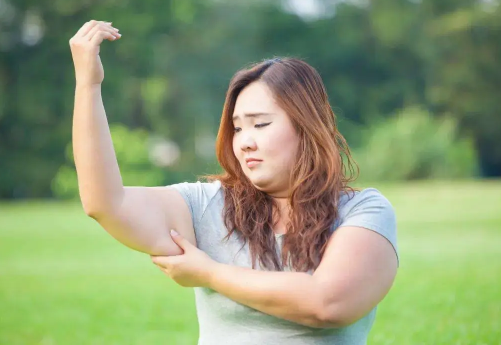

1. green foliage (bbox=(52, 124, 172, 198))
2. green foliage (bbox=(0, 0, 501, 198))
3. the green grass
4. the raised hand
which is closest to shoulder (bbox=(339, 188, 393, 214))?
the raised hand

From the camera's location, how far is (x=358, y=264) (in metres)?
2.06

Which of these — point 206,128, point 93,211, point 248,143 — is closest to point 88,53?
point 93,211

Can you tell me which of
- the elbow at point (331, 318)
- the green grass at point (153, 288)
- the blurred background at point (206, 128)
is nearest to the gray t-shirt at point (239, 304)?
the elbow at point (331, 318)

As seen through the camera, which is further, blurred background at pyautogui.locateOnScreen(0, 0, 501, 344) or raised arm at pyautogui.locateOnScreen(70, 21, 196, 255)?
blurred background at pyautogui.locateOnScreen(0, 0, 501, 344)

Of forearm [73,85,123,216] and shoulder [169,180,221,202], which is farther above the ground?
forearm [73,85,123,216]

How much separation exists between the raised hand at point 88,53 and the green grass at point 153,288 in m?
3.44

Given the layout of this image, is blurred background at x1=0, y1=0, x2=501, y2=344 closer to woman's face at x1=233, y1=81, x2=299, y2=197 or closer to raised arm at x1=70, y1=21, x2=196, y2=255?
woman's face at x1=233, y1=81, x2=299, y2=197

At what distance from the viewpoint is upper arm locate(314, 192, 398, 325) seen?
2.04 m

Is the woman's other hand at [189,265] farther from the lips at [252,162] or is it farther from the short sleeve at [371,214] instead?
the short sleeve at [371,214]

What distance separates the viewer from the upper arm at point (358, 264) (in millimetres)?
2039

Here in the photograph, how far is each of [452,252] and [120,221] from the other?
902cm

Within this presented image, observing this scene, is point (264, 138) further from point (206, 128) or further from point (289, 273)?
point (206, 128)

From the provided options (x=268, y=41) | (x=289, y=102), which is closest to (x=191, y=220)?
(x=289, y=102)

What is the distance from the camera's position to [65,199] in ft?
79.8
